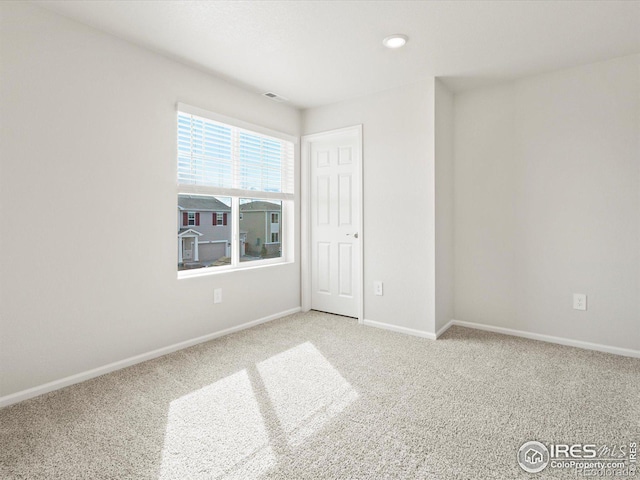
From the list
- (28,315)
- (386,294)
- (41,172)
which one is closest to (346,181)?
(386,294)

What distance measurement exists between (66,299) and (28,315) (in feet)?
0.68

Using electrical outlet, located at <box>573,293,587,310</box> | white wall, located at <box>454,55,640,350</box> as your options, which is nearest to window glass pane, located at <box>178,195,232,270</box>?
white wall, located at <box>454,55,640,350</box>

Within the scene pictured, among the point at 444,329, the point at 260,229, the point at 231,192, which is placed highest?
the point at 231,192

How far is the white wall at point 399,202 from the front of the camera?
3279mm

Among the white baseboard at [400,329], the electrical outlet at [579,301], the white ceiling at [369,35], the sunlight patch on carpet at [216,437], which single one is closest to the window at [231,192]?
the white ceiling at [369,35]

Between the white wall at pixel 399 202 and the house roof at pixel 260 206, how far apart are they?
41.4 inches

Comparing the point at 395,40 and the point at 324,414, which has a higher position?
the point at 395,40

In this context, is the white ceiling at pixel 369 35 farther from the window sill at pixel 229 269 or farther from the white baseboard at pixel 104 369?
the white baseboard at pixel 104 369

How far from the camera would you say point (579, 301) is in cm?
303

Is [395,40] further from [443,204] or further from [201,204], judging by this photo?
[201,204]

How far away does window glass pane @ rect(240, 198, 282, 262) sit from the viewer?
3.65m

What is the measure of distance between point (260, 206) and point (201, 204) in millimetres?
735

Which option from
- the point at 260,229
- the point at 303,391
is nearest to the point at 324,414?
the point at 303,391

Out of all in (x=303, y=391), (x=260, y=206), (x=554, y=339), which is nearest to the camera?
(x=303, y=391)
